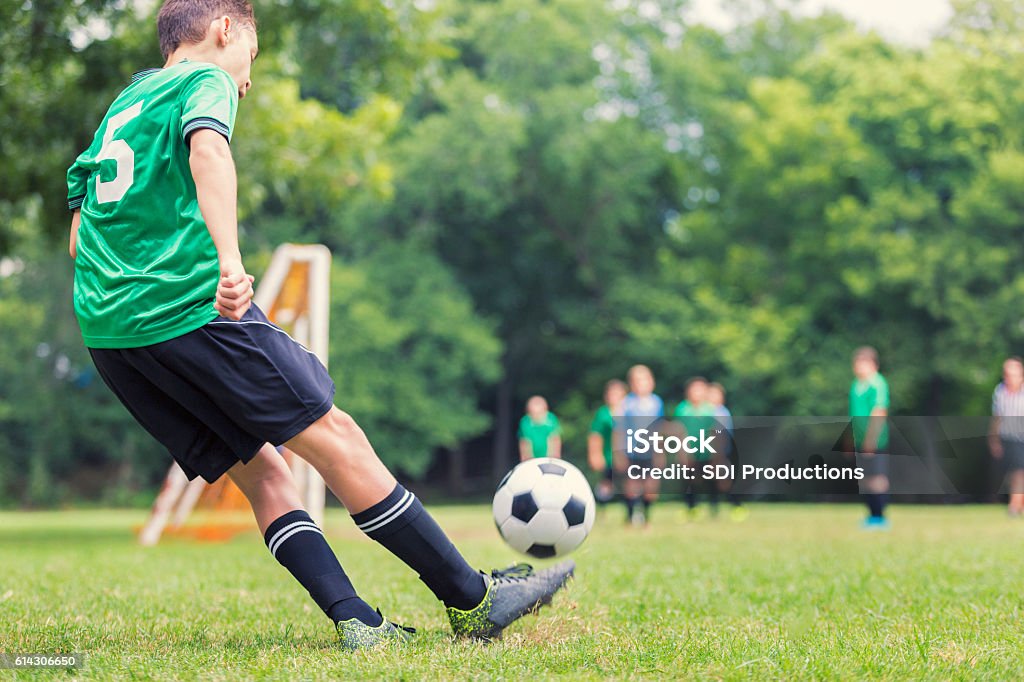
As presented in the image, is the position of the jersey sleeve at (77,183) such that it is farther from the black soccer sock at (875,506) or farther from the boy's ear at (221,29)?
the black soccer sock at (875,506)

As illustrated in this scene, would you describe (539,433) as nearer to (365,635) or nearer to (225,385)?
(365,635)

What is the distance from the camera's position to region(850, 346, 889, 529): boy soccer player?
11859 millimetres

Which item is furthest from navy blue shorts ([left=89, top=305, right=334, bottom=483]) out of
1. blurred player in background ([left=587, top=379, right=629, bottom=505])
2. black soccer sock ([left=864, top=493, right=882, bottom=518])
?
blurred player in background ([left=587, top=379, right=629, bottom=505])

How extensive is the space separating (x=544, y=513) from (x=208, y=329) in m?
1.87

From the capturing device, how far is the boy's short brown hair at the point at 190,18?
339cm

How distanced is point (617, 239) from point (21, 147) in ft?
77.9

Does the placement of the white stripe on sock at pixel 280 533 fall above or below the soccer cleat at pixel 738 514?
above

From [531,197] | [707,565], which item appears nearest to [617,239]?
[531,197]

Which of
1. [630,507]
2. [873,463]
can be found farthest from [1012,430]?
[630,507]

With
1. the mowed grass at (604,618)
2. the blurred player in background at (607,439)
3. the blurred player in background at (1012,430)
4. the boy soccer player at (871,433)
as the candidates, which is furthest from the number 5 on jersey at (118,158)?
the blurred player in background at (1012,430)

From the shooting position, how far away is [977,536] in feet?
33.6

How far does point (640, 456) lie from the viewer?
13938mm

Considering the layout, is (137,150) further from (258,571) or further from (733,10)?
(733,10)

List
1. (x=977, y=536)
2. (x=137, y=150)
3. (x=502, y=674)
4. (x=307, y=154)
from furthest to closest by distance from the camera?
(x=307, y=154), (x=977, y=536), (x=137, y=150), (x=502, y=674)
